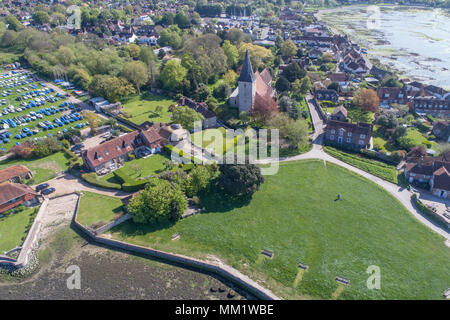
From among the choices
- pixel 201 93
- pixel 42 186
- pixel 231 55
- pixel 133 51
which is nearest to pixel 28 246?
pixel 42 186

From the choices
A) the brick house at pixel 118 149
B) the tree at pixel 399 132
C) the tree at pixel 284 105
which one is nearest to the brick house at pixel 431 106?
the tree at pixel 399 132

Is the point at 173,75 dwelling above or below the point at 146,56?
below

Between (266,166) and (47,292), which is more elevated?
(266,166)

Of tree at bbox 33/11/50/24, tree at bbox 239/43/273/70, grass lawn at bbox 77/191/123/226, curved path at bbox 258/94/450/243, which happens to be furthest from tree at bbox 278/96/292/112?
tree at bbox 33/11/50/24

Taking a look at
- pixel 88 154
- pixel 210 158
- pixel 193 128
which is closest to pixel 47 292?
pixel 88 154

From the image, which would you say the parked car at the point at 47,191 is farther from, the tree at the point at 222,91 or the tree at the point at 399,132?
the tree at the point at 399,132

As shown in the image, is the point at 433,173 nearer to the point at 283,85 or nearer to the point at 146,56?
the point at 283,85
